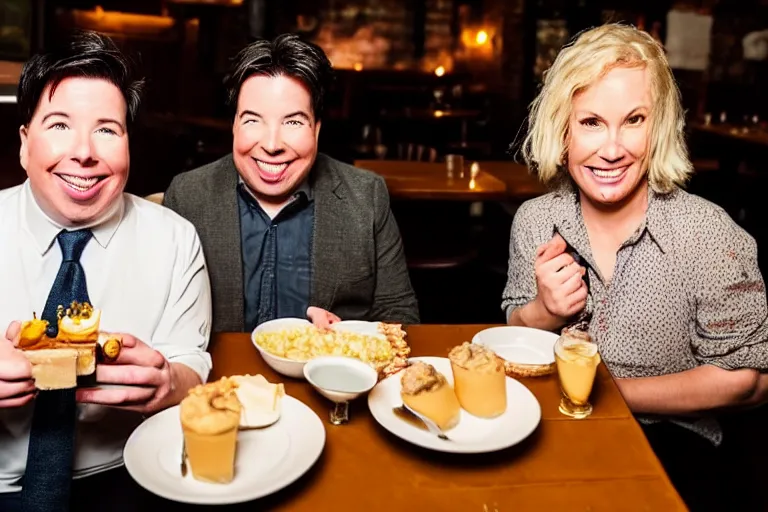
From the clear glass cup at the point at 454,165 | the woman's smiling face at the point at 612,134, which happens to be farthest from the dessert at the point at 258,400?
the clear glass cup at the point at 454,165

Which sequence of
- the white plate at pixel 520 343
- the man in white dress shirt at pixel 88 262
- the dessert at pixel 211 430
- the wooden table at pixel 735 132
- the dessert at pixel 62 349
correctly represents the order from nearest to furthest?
the dessert at pixel 211 430, the dessert at pixel 62 349, the man in white dress shirt at pixel 88 262, the white plate at pixel 520 343, the wooden table at pixel 735 132

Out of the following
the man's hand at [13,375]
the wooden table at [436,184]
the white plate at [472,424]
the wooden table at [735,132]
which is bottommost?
the white plate at [472,424]

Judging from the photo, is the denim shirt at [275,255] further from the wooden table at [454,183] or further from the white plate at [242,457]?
the wooden table at [454,183]

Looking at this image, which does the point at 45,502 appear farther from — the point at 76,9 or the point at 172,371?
the point at 76,9

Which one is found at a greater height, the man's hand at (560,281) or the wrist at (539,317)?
the man's hand at (560,281)

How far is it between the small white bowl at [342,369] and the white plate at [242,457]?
6 centimetres

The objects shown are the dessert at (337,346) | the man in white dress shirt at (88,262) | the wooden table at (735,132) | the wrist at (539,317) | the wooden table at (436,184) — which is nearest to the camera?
the man in white dress shirt at (88,262)

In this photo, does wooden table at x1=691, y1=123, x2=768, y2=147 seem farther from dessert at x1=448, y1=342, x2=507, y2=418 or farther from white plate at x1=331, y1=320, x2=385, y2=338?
dessert at x1=448, y1=342, x2=507, y2=418

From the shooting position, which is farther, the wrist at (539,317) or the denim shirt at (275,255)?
the denim shirt at (275,255)

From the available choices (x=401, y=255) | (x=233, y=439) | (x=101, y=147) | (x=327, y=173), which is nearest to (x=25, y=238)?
(x=101, y=147)

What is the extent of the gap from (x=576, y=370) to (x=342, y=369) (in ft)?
1.49

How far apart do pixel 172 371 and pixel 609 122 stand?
1184 millimetres

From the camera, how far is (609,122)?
1820 millimetres

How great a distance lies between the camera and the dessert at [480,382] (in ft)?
4.46
